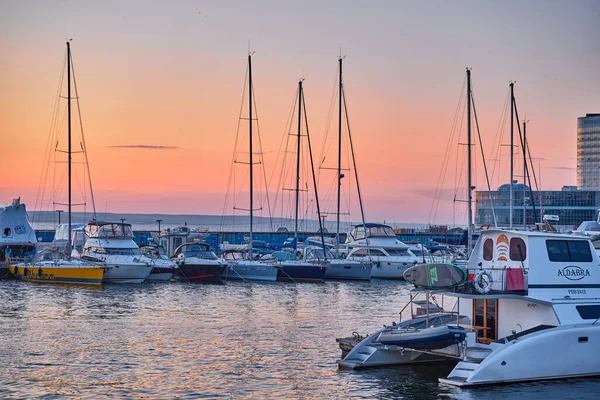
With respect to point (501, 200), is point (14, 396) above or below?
below

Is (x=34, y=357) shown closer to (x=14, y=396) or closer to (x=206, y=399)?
(x=14, y=396)

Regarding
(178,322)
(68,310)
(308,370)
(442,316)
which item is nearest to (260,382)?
(308,370)

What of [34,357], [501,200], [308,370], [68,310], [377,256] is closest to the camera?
[308,370]

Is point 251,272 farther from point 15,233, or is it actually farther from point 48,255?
point 15,233

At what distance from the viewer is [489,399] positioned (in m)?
22.2

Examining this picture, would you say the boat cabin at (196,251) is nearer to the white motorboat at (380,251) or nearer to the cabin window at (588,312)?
the white motorboat at (380,251)

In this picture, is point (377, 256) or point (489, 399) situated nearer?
point (489, 399)

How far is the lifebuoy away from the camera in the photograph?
25328 mm

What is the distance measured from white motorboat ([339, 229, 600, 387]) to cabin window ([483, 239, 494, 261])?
0.10ft

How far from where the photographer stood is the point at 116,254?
2344 inches

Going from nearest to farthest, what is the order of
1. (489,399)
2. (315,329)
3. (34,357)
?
(489,399) → (34,357) → (315,329)

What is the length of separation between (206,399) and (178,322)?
1599cm

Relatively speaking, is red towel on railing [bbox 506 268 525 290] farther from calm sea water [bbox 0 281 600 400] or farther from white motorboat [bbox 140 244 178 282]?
white motorboat [bbox 140 244 178 282]

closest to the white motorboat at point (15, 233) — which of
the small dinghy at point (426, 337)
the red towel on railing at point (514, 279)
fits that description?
the small dinghy at point (426, 337)
